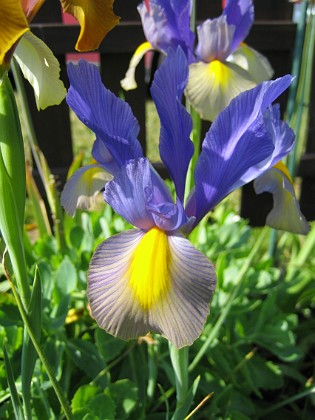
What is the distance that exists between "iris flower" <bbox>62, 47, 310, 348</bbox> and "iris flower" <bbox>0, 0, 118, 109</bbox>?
1.3 inches

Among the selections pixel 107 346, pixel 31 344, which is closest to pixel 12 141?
pixel 31 344

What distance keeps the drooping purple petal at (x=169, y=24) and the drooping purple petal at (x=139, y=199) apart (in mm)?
431

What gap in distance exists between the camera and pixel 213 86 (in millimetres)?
887

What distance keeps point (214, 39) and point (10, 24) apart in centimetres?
59

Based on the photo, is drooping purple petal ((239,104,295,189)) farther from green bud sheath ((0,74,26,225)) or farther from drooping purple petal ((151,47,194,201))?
green bud sheath ((0,74,26,225))

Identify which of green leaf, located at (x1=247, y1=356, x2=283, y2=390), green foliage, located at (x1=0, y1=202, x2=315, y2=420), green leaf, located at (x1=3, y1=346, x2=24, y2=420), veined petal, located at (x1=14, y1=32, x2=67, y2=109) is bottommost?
green leaf, located at (x1=247, y1=356, x2=283, y2=390)

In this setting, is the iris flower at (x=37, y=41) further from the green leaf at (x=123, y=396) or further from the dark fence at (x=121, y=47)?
the dark fence at (x=121, y=47)

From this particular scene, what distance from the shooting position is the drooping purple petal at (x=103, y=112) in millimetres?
575

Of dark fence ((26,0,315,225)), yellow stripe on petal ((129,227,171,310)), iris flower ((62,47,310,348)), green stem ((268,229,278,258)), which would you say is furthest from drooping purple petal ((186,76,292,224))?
dark fence ((26,0,315,225))

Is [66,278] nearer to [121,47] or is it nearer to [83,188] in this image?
[83,188]

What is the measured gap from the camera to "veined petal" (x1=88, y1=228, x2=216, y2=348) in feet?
1.78

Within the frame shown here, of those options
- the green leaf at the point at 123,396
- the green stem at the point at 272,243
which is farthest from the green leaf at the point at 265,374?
the green stem at the point at 272,243

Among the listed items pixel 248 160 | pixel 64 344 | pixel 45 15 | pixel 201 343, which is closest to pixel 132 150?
pixel 248 160

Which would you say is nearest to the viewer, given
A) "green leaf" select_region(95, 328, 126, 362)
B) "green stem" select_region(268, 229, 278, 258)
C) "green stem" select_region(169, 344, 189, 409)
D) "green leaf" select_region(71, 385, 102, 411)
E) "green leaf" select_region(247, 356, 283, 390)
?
"green stem" select_region(169, 344, 189, 409)
